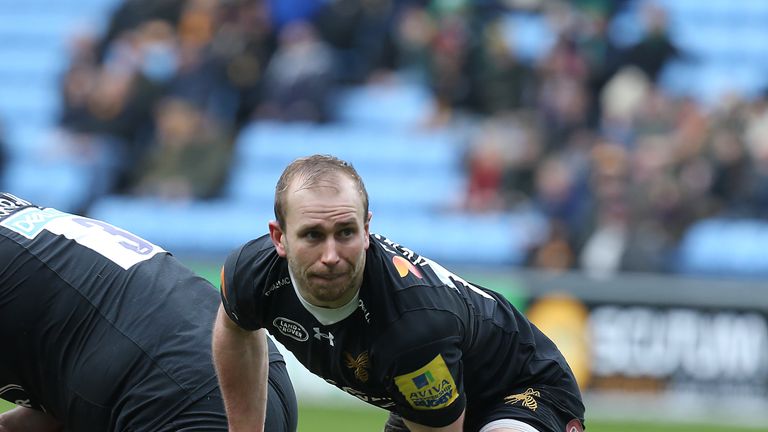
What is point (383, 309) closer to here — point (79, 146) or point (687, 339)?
point (687, 339)

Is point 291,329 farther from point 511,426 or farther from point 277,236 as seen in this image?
point 511,426

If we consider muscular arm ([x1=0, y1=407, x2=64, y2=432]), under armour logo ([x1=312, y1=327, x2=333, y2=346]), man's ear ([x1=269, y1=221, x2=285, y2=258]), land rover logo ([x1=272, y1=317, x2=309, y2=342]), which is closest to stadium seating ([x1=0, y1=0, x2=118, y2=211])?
muscular arm ([x1=0, y1=407, x2=64, y2=432])

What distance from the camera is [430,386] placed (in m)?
4.92

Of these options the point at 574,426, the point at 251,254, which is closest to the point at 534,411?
the point at 574,426

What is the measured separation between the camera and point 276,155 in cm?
1714

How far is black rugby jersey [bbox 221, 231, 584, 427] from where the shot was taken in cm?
494

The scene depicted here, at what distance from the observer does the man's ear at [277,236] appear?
4.96 m

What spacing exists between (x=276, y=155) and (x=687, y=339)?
6233 millimetres

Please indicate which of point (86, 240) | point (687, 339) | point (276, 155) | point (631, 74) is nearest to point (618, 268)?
point (687, 339)

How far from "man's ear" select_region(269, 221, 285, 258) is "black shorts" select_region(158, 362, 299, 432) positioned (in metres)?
0.69

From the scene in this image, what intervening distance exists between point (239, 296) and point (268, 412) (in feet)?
1.72

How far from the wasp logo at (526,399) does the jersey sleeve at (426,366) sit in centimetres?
66

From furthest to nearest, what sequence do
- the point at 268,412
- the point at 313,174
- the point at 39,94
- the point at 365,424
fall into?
1. the point at 39,94
2. the point at 365,424
3. the point at 268,412
4. the point at 313,174

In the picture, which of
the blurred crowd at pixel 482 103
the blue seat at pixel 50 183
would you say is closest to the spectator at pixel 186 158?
the blurred crowd at pixel 482 103
